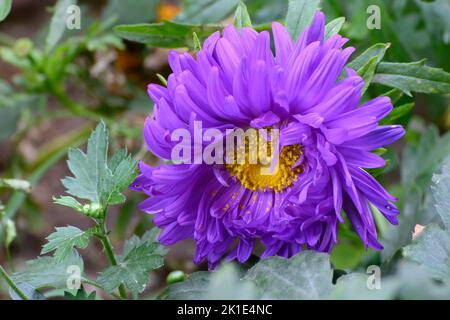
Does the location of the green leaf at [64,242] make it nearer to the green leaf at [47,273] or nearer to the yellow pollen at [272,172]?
the green leaf at [47,273]

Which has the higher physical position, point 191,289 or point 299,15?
point 299,15

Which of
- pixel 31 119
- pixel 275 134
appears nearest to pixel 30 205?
pixel 31 119

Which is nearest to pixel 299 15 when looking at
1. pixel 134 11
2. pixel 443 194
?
pixel 443 194

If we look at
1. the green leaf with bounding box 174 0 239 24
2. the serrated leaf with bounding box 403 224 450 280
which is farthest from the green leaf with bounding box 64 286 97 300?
the green leaf with bounding box 174 0 239 24

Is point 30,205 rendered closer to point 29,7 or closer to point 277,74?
point 29,7

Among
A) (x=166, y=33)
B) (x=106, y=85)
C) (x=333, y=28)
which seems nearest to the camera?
(x=333, y=28)

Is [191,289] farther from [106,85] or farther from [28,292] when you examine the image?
[106,85]
